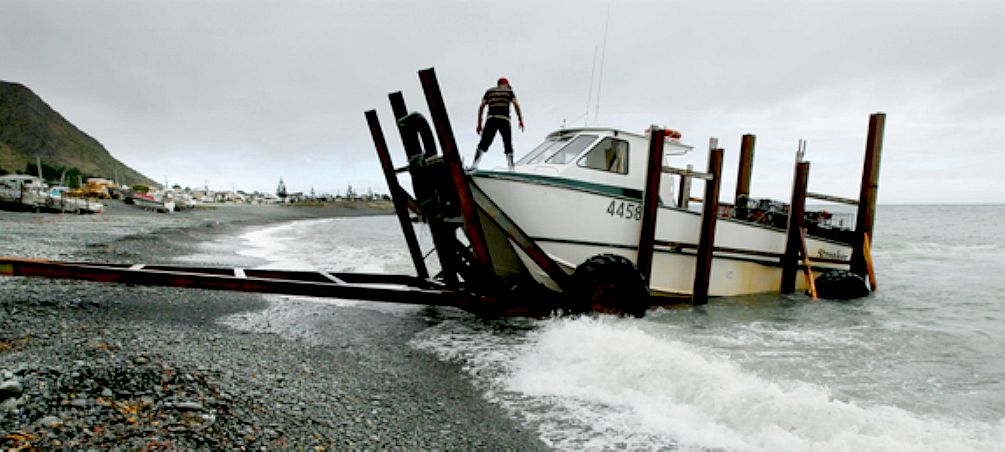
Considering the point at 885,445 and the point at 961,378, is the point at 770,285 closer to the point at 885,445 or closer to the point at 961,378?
the point at 961,378

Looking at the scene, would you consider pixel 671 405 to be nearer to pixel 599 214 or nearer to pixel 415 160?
pixel 599 214

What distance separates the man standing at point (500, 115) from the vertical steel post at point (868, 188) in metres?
8.61

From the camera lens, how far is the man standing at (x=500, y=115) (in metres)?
7.95

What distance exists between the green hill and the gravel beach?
5957 inches

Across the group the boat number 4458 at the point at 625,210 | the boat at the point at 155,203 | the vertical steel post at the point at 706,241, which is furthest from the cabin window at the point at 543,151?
the boat at the point at 155,203

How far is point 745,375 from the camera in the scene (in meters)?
5.64

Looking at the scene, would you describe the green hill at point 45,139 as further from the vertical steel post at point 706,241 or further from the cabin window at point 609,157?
the vertical steel post at point 706,241

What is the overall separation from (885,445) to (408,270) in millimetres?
13351

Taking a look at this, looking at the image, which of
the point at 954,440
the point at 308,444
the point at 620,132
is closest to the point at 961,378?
the point at 954,440

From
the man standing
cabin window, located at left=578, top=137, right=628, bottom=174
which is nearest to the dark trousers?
the man standing

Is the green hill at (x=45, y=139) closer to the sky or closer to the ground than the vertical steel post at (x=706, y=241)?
closer to the sky

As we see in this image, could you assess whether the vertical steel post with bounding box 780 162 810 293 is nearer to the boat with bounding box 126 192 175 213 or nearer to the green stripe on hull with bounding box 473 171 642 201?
the green stripe on hull with bounding box 473 171 642 201

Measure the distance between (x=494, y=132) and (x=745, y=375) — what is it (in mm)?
4927

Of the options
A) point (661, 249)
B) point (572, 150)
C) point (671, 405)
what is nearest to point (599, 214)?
point (572, 150)
